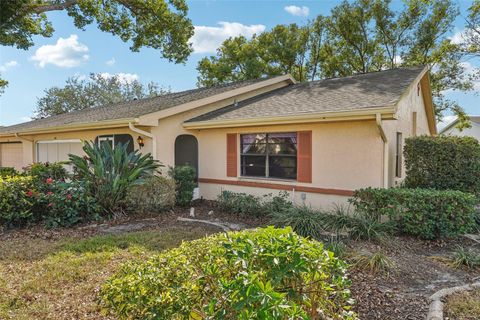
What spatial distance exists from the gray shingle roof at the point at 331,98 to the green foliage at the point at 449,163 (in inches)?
60.4

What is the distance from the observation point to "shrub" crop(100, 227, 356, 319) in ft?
6.59

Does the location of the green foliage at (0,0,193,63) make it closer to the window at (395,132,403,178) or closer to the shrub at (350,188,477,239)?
the window at (395,132,403,178)

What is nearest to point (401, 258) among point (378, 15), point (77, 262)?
point (77, 262)

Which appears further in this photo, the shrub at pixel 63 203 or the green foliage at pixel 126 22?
the green foliage at pixel 126 22

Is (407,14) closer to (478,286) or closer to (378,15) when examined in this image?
(378,15)

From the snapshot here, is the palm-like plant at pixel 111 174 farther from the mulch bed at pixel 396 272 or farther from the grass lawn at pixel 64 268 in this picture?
the grass lawn at pixel 64 268

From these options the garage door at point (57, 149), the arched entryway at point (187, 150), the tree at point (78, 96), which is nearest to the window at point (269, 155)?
the arched entryway at point (187, 150)

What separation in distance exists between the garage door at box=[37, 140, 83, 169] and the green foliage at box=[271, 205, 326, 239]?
9.02 m

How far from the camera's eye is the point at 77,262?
4.62 m

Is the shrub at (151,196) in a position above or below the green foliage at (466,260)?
above

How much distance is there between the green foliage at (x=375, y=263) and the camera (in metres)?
4.48

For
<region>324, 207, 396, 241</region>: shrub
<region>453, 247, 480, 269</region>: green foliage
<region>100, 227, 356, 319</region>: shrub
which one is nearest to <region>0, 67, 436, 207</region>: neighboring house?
<region>324, 207, 396, 241</region>: shrub

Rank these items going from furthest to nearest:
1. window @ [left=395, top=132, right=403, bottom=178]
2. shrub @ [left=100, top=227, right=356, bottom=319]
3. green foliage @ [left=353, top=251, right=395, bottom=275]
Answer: window @ [left=395, top=132, right=403, bottom=178] < green foliage @ [left=353, top=251, right=395, bottom=275] < shrub @ [left=100, top=227, right=356, bottom=319]

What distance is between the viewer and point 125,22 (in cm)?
1459
